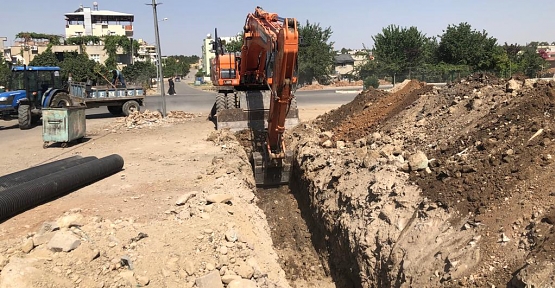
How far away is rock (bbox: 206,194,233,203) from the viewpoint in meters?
7.32

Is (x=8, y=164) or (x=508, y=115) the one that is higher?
(x=508, y=115)

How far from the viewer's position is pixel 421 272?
548 centimetres

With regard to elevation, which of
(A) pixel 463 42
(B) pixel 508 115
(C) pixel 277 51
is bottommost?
(B) pixel 508 115

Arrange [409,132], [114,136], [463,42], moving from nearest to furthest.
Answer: [409,132] < [114,136] < [463,42]

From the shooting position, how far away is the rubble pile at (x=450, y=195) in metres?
5.11

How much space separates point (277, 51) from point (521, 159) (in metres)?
4.68

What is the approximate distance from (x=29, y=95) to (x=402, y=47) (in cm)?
3802

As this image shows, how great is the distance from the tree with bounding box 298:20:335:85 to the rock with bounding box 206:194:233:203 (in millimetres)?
45729

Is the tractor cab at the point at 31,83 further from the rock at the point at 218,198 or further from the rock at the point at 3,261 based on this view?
the rock at the point at 3,261

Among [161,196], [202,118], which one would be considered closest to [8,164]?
[161,196]

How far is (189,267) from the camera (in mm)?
5391

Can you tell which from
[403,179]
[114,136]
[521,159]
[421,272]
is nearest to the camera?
[421,272]

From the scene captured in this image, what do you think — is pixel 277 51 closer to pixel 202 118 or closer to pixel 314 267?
pixel 314 267

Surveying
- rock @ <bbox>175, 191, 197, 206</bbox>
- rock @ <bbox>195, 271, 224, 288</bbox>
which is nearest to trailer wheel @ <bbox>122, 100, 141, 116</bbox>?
rock @ <bbox>175, 191, 197, 206</bbox>
